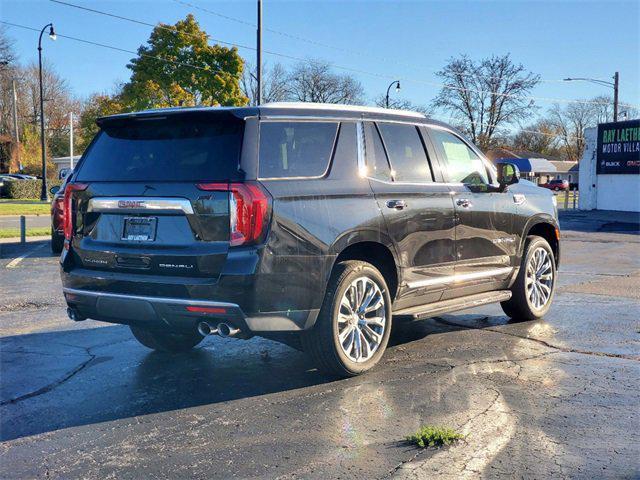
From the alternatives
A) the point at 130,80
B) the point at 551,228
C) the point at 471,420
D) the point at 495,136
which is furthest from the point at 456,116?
the point at 471,420

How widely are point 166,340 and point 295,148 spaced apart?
2.16 m

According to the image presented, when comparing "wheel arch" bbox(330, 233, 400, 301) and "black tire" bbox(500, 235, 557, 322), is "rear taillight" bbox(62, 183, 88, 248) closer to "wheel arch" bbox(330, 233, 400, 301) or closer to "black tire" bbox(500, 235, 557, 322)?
"wheel arch" bbox(330, 233, 400, 301)

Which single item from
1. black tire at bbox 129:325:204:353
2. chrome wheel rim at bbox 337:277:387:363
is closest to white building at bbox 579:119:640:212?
chrome wheel rim at bbox 337:277:387:363

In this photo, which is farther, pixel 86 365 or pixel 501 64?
pixel 501 64

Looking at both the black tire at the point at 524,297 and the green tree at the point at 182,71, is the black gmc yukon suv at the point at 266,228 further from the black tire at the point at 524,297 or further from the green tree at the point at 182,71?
the green tree at the point at 182,71

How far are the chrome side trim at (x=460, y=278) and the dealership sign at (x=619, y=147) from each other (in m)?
28.1

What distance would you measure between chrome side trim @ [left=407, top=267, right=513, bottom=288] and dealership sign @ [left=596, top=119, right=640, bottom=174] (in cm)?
2809

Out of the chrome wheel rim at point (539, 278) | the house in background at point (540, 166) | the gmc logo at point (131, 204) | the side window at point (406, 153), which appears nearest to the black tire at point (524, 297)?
the chrome wheel rim at point (539, 278)

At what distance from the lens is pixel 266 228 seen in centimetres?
456

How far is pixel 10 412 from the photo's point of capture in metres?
4.52

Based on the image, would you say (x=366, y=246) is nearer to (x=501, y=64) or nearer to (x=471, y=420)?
(x=471, y=420)

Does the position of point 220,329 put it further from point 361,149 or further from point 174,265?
point 361,149

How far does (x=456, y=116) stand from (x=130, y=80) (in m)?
30.9

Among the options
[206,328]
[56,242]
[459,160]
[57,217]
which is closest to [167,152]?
[206,328]
